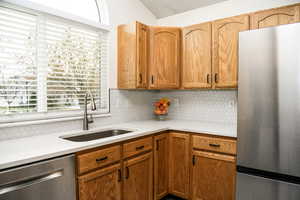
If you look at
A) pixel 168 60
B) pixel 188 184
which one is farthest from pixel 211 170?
pixel 168 60

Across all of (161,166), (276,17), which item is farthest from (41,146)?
(276,17)

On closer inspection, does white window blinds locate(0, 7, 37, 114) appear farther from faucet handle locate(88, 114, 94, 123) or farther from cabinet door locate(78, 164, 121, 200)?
cabinet door locate(78, 164, 121, 200)

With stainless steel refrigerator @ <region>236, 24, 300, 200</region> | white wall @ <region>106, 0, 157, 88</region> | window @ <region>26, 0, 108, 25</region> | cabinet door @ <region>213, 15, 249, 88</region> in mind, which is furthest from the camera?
white wall @ <region>106, 0, 157, 88</region>

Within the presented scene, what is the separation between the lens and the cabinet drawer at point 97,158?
5.21 feet

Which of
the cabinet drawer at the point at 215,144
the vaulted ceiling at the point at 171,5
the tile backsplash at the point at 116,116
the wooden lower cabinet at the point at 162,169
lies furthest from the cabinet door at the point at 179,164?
the vaulted ceiling at the point at 171,5

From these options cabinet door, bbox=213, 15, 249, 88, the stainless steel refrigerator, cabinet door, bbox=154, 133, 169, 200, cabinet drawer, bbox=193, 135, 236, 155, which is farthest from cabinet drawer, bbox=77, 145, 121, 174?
cabinet door, bbox=213, 15, 249, 88

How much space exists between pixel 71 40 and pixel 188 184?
2074mm

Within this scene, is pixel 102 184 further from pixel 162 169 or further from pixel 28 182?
pixel 162 169

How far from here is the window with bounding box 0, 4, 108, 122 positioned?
5.98ft

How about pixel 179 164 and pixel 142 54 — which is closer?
pixel 179 164

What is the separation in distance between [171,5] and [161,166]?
7.43 feet

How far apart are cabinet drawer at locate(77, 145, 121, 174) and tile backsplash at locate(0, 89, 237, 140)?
2.19ft

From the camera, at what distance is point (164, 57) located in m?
2.74

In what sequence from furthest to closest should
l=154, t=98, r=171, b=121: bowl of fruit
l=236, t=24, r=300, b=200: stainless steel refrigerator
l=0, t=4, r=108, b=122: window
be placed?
l=154, t=98, r=171, b=121: bowl of fruit < l=0, t=4, r=108, b=122: window < l=236, t=24, r=300, b=200: stainless steel refrigerator
